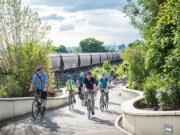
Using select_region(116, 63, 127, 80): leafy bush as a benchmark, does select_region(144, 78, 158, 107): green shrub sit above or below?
above

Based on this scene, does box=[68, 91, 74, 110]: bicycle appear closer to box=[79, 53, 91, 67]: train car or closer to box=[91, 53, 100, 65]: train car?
box=[79, 53, 91, 67]: train car

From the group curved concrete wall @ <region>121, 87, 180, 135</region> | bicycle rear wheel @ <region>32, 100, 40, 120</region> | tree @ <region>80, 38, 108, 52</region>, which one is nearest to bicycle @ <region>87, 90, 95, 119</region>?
bicycle rear wheel @ <region>32, 100, 40, 120</region>

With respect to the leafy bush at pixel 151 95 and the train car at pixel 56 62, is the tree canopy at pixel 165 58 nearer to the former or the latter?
the leafy bush at pixel 151 95

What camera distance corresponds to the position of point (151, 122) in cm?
1220

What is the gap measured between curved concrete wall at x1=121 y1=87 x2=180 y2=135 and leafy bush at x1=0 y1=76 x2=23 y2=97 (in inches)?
268

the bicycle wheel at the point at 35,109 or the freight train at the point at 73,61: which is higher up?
the freight train at the point at 73,61

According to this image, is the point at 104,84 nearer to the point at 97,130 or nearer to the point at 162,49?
the point at 162,49

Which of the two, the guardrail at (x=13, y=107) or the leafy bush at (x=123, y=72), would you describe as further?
the leafy bush at (x=123, y=72)

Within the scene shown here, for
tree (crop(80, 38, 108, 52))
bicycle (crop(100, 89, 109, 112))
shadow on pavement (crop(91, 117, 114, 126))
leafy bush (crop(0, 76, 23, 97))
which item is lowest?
shadow on pavement (crop(91, 117, 114, 126))

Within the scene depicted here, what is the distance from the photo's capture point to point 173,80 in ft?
45.8

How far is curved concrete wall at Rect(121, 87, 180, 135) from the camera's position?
11.5 m

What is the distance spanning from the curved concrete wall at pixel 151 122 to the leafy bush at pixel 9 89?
268 inches

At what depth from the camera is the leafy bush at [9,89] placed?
19.3 m

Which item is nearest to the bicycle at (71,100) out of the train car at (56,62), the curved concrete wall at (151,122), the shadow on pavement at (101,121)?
the shadow on pavement at (101,121)
